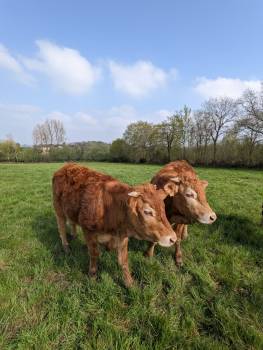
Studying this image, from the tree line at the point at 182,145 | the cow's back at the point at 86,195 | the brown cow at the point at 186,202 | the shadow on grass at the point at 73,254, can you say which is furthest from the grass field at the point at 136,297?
the tree line at the point at 182,145

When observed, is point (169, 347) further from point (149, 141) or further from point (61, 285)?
point (149, 141)

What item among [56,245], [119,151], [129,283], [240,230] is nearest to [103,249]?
[56,245]

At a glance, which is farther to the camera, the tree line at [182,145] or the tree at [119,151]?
the tree at [119,151]

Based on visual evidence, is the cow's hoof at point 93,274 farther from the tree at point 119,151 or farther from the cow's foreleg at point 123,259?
the tree at point 119,151

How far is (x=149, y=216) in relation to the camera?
3.24 metres

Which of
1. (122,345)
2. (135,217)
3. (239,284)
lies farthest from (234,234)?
(122,345)

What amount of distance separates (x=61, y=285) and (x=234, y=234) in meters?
3.92

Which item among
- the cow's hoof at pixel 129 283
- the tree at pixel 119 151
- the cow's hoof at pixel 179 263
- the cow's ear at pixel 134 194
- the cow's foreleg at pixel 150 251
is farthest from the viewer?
the tree at pixel 119 151

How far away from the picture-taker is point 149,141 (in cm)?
4981

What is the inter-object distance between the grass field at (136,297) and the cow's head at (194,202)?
34.1 inches

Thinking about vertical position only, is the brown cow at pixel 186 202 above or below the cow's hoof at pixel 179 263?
above

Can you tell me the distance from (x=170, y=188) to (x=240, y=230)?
2945 mm

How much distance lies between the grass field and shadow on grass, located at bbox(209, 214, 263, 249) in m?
0.05

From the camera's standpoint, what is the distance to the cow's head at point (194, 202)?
13.0 feet
